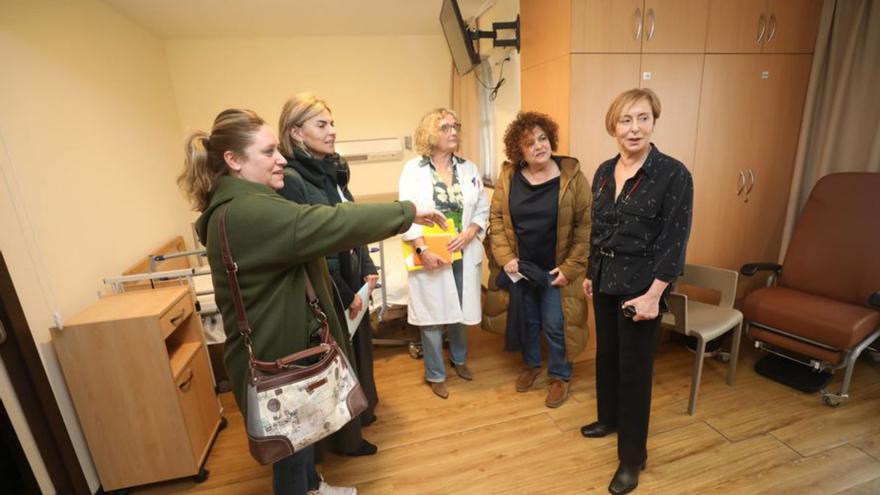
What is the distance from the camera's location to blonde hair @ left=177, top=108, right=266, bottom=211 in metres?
1.07

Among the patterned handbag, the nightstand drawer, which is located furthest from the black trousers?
the nightstand drawer

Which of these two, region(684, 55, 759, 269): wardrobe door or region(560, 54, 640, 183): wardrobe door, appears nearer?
region(560, 54, 640, 183): wardrobe door

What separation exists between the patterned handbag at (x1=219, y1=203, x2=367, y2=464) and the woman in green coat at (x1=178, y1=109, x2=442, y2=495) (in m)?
0.03

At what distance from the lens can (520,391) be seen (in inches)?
92.1

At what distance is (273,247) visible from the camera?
99 centimetres

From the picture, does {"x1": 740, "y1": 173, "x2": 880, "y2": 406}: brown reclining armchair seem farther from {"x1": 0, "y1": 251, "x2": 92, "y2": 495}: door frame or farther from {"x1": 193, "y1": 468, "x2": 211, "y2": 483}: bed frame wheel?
{"x1": 0, "y1": 251, "x2": 92, "y2": 495}: door frame

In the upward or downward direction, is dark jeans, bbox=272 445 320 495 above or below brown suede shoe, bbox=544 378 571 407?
above

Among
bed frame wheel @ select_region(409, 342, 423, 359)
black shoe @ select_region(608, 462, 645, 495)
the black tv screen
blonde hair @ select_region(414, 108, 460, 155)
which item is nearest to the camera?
black shoe @ select_region(608, 462, 645, 495)

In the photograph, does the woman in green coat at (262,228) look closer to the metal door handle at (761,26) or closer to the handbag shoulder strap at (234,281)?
the handbag shoulder strap at (234,281)

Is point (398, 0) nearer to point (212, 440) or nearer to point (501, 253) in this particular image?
point (501, 253)

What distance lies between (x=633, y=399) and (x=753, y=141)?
1.87m

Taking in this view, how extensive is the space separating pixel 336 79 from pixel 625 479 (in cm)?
399

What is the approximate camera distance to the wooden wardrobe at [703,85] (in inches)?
82.7

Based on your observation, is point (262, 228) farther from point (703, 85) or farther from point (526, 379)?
point (703, 85)
